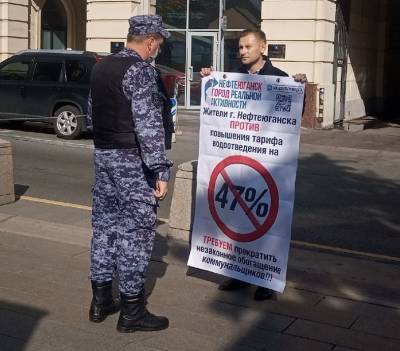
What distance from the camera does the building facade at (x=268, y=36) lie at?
18875 millimetres

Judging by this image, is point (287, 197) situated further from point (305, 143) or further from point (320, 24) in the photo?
point (320, 24)

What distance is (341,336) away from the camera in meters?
4.54

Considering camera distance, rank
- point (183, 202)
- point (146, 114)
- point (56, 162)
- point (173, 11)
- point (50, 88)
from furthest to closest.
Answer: point (173, 11), point (50, 88), point (56, 162), point (183, 202), point (146, 114)

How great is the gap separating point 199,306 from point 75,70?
11.1 metres

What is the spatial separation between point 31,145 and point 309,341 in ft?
35.3

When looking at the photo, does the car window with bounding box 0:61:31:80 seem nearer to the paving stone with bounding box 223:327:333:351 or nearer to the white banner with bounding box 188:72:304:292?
the white banner with bounding box 188:72:304:292

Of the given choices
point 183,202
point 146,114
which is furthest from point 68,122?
point 146,114

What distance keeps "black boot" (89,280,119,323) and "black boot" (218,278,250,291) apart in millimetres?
996

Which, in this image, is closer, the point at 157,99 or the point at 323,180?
the point at 157,99

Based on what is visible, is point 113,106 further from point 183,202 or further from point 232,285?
point 183,202

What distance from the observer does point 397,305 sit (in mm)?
5137

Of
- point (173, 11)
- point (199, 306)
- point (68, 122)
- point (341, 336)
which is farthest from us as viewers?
point (173, 11)

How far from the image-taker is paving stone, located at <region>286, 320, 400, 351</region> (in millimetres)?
4414

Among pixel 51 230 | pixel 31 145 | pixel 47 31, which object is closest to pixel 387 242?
pixel 51 230
